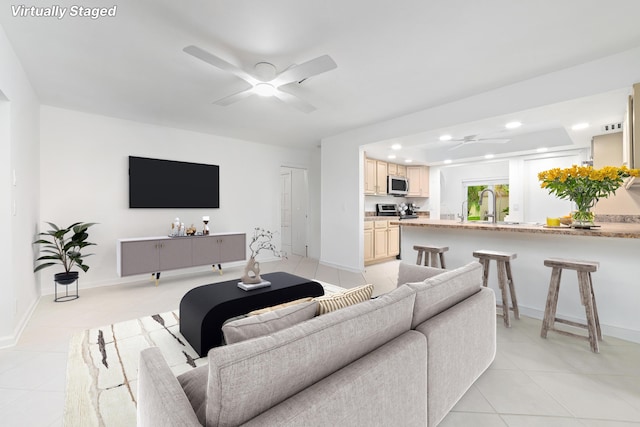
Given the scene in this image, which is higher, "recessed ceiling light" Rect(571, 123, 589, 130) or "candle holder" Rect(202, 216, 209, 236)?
"recessed ceiling light" Rect(571, 123, 589, 130)

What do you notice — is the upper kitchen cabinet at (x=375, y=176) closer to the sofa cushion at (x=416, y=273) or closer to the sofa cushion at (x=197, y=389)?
the sofa cushion at (x=416, y=273)

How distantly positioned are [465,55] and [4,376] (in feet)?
14.2

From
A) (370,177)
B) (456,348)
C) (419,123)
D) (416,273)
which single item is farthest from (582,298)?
(370,177)

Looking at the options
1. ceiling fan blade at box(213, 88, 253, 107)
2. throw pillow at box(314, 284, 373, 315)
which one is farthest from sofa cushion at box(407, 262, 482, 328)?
ceiling fan blade at box(213, 88, 253, 107)

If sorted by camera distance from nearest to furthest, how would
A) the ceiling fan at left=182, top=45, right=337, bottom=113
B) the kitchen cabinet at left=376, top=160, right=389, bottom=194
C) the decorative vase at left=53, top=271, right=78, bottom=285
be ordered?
1. the ceiling fan at left=182, top=45, right=337, bottom=113
2. the decorative vase at left=53, top=271, right=78, bottom=285
3. the kitchen cabinet at left=376, top=160, right=389, bottom=194

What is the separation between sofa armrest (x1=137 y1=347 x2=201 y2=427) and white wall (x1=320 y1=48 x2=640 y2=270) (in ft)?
12.3

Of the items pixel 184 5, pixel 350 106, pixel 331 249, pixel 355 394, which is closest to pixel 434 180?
pixel 331 249

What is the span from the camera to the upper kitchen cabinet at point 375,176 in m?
5.96

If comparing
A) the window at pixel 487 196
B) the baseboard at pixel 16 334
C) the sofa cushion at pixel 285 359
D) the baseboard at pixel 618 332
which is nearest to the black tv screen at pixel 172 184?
the baseboard at pixel 16 334

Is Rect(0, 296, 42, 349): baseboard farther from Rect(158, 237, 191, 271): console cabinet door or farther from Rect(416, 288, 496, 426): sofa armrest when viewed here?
Rect(416, 288, 496, 426): sofa armrest

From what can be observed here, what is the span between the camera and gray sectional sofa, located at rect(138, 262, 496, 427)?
2.63 ft

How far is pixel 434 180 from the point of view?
7145 millimetres

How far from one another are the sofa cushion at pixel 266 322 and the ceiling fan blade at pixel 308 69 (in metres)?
1.79

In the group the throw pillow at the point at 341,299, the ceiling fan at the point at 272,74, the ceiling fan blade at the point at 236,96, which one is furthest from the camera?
the ceiling fan blade at the point at 236,96
